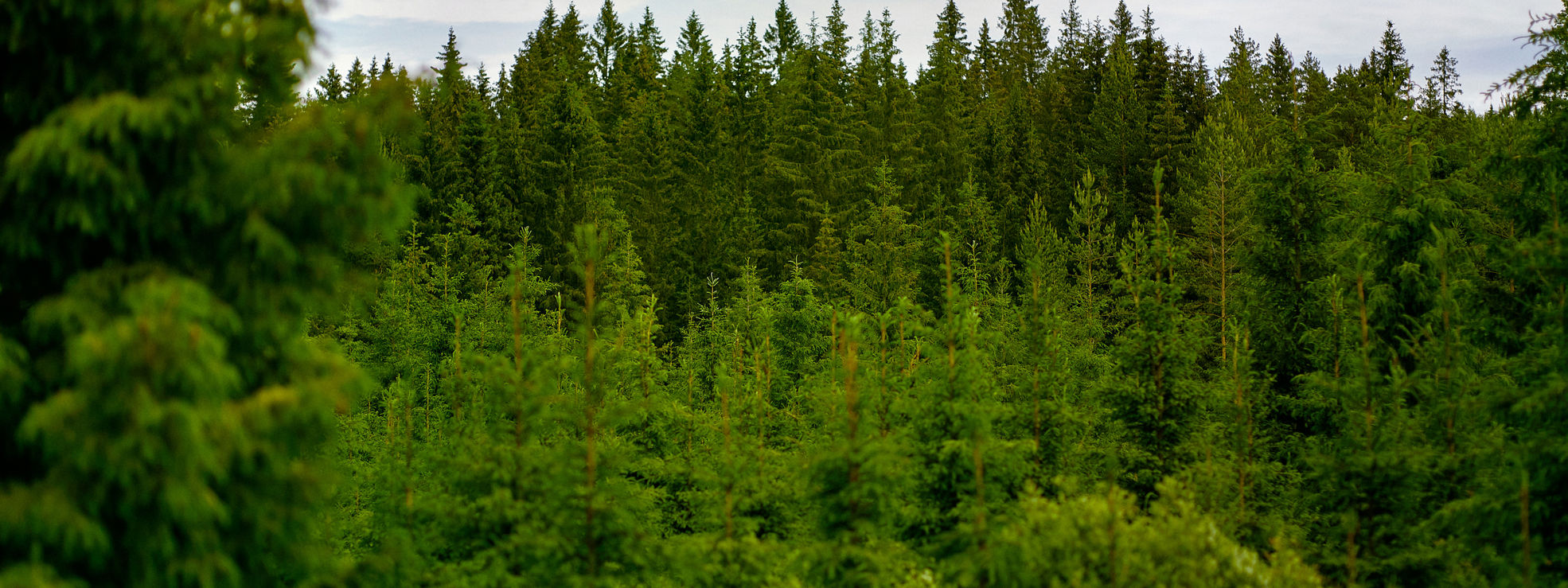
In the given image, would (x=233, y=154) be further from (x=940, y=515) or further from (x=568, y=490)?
(x=940, y=515)

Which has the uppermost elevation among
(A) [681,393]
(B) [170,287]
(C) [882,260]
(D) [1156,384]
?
(C) [882,260]

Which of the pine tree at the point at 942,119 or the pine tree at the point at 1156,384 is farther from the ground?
the pine tree at the point at 942,119

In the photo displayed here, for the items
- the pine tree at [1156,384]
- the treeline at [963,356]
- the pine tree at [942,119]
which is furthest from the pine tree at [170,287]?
the pine tree at [942,119]

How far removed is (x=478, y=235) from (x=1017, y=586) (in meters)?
36.5

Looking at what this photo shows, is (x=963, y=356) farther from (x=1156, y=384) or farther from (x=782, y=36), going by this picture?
(x=782, y=36)

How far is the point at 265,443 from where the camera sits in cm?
621

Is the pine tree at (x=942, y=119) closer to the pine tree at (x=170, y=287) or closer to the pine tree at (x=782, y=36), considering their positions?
the pine tree at (x=782, y=36)

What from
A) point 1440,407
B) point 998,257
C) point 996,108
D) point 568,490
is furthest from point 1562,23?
point 996,108

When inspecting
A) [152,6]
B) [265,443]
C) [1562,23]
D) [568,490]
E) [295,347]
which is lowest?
[568,490]

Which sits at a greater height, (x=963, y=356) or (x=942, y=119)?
(x=942, y=119)

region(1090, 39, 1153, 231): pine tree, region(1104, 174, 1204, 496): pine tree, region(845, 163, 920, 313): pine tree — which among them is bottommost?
region(1104, 174, 1204, 496): pine tree

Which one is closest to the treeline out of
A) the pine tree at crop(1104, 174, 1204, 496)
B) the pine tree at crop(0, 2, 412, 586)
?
the pine tree at crop(1104, 174, 1204, 496)

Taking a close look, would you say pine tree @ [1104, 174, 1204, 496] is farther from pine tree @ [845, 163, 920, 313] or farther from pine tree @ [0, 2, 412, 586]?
pine tree @ [845, 163, 920, 313]

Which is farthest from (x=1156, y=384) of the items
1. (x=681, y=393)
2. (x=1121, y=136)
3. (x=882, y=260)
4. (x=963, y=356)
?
(x=1121, y=136)
